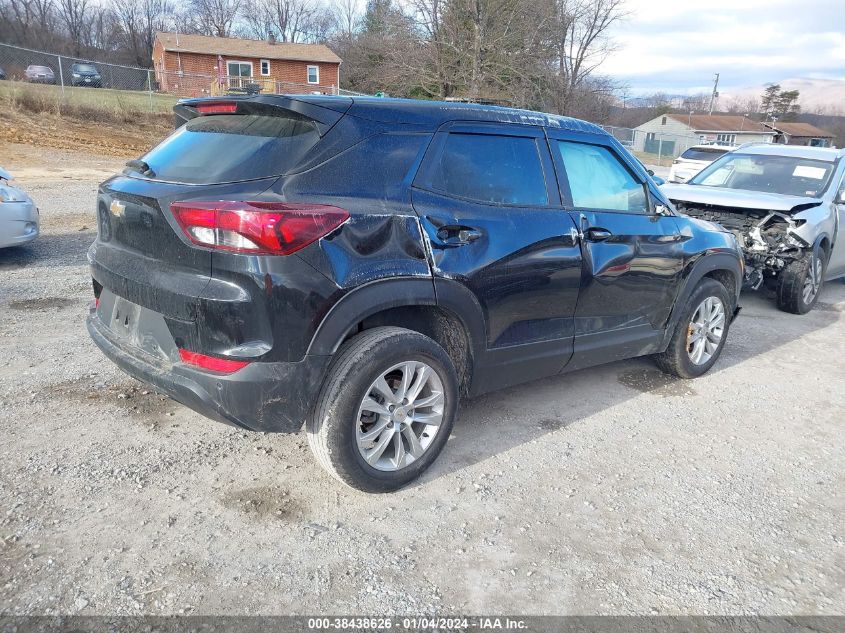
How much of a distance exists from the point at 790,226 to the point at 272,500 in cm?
632

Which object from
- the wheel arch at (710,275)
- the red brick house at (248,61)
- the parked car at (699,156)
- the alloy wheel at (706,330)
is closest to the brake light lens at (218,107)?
the wheel arch at (710,275)

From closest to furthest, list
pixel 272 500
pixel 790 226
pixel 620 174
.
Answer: pixel 272 500 < pixel 620 174 < pixel 790 226

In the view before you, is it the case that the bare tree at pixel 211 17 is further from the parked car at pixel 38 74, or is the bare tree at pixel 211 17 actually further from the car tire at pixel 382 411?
the car tire at pixel 382 411

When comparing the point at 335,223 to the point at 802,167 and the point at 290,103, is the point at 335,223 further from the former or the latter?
the point at 802,167

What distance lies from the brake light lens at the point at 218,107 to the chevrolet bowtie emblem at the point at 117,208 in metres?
0.67

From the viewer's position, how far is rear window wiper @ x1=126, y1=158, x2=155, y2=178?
3256 mm

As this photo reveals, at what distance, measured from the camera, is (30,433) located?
3629 mm

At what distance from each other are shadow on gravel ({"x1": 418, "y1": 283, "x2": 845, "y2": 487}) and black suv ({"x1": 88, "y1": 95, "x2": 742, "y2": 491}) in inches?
15.2

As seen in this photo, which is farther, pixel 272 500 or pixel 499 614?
pixel 272 500

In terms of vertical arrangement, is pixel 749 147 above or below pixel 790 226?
above

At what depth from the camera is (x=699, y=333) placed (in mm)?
5105

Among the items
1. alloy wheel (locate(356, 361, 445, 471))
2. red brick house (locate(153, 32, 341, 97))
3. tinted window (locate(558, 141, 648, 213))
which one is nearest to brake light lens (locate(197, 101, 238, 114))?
alloy wheel (locate(356, 361, 445, 471))

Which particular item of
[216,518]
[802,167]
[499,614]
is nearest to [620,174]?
[499,614]

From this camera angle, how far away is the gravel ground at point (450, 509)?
263 centimetres
